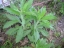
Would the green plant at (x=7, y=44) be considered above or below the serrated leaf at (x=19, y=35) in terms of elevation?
below

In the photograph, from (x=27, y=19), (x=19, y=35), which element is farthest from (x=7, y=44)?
(x=27, y=19)

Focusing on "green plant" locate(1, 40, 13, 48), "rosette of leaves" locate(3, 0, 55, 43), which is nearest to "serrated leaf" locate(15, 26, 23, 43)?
"rosette of leaves" locate(3, 0, 55, 43)

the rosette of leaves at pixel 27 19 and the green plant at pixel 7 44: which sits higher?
the rosette of leaves at pixel 27 19

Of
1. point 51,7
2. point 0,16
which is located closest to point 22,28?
point 0,16

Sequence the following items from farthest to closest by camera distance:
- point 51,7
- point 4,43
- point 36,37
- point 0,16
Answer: point 51,7 < point 0,16 < point 4,43 < point 36,37

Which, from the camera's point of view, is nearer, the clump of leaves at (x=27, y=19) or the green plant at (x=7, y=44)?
the clump of leaves at (x=27, y=19)

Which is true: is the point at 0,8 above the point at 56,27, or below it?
above

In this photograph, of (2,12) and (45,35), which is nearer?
(45,35)

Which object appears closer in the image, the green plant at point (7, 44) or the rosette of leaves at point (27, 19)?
the rosette of leaves at point (27, 19)

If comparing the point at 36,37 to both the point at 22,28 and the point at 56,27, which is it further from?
the point at 56,27

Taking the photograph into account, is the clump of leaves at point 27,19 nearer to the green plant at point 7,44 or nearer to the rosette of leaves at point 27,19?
the rosette of leaves at point 27,19

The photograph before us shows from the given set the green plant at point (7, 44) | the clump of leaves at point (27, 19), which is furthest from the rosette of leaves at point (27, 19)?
the green plant at point (7, 44)
